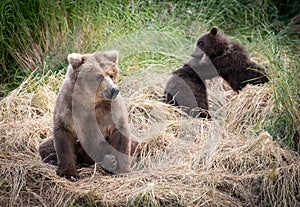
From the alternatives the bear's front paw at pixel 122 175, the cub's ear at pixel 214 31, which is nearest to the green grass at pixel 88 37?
the cub's ear at pixel 214 31

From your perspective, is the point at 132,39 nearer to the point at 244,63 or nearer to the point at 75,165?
the point at 244,63

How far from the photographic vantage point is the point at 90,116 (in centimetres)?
536

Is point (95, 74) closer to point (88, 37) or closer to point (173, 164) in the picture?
point (173, 164)

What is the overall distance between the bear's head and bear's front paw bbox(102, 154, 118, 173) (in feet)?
7.33

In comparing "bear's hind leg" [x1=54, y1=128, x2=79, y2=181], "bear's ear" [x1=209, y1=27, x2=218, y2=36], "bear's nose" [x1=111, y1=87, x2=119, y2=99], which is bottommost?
"bear's hind leg" [x1=54, y1=128, x2=79, y2=181]

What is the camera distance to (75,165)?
543 centimetres

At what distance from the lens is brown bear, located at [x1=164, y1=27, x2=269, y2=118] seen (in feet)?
22.3

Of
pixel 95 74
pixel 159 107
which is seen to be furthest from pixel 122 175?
pixel 159 107

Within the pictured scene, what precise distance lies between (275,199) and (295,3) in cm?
506

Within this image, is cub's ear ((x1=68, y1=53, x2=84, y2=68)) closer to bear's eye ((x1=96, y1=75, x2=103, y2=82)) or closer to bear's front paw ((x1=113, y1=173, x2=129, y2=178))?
bear's eye ((x1=96, y1=75, x2=103, y2=82))

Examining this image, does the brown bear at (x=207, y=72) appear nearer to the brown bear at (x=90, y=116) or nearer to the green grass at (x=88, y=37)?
the green grass at (x=88, y=37)

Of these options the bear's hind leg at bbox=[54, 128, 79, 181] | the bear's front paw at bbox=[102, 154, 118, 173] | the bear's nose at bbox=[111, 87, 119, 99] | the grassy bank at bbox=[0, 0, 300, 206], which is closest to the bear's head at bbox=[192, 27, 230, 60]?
the grassy bank at bbox=[0, 0, 300, 206]

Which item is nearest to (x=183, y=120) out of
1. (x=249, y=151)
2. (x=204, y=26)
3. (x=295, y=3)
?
(x=249, y=151)

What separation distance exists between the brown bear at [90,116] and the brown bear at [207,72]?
1475 millimetres
